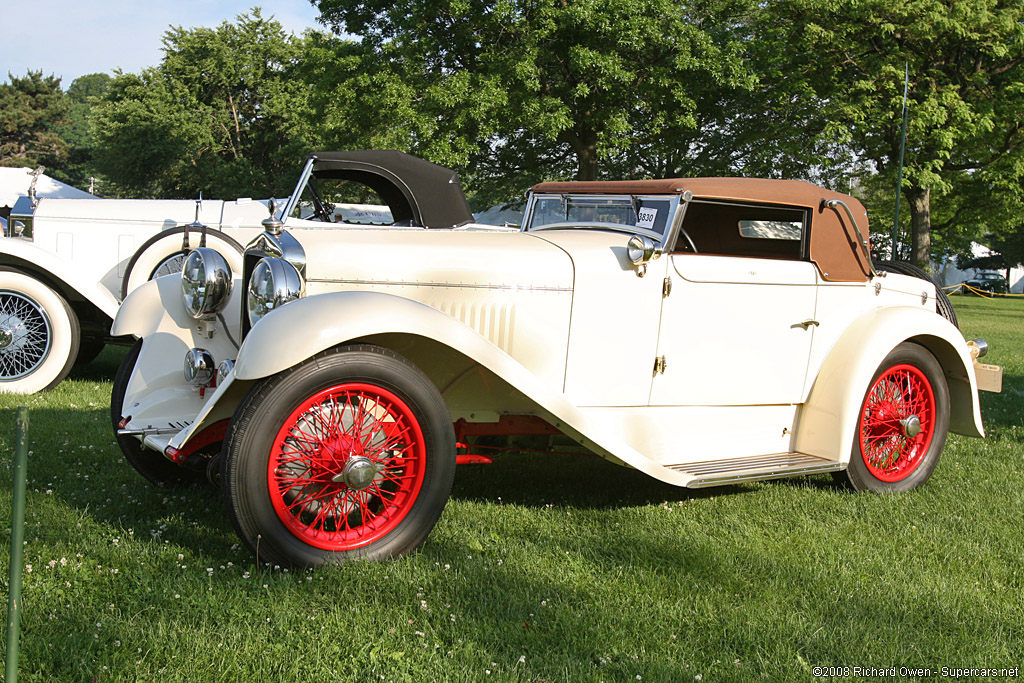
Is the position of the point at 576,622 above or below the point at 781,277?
below

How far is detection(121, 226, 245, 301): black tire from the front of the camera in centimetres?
744

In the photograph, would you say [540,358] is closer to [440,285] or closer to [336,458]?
[440,285]

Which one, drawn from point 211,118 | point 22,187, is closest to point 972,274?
point 211,118

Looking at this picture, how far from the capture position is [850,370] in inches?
177

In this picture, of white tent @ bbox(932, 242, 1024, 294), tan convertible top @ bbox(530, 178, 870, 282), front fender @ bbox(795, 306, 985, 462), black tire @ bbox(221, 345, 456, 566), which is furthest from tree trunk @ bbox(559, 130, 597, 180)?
white tent @ bbox(932, 242, 1024, 294)

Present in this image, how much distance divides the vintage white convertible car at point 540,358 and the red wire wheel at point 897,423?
17 mm

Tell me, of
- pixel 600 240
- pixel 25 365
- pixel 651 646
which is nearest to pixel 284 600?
pixel 651 646

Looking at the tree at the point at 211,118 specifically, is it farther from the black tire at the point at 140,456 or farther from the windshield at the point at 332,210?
the black tire at the point at 140,456

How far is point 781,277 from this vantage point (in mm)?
4414

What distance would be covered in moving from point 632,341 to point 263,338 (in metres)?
1.80

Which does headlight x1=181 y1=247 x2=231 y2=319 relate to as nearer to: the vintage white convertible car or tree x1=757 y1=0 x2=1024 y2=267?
the vintage white convertible car

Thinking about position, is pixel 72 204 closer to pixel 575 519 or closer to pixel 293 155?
pixel 575 519

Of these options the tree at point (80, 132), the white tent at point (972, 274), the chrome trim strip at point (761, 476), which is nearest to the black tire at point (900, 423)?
the chrome trim strip at point (761, 476)

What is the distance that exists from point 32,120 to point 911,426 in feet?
213
